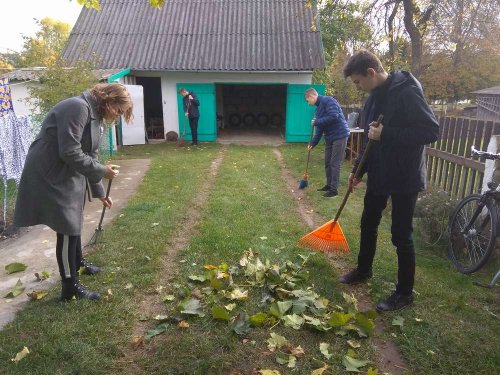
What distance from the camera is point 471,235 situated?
13.5ft

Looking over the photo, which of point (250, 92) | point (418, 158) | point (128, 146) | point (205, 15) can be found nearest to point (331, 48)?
point (250, 92)

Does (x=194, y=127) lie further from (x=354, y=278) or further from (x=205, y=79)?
(x=354, y=278)

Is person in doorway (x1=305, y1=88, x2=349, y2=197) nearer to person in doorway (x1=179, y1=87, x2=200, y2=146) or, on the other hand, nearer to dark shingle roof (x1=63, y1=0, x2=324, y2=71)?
person in doorway (x1=179, y1=87, x2=200, y2=146)

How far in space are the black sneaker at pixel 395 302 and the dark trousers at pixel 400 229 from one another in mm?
44

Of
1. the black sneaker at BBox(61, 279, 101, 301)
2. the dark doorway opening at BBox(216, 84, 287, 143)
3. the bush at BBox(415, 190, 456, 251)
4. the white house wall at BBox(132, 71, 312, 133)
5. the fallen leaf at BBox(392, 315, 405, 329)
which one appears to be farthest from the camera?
the dark doorway opening at BBox(216, 84, 287, 143)

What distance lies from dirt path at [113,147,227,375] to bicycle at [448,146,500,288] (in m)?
3.06

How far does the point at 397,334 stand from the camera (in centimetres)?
294

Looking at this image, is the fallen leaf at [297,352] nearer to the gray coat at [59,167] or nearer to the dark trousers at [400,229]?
the dark trousers at [400,229]

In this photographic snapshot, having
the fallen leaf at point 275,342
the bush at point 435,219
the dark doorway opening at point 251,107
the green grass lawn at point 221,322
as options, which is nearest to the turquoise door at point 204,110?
the dark doorway opening at point 251,107

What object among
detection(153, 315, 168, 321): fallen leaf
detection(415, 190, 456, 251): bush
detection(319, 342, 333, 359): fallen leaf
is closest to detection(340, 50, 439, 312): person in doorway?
detection(319, 342, 333, 359): fallen leaf

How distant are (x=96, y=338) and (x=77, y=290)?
63 centimetres

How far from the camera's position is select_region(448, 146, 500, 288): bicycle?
3799 mm

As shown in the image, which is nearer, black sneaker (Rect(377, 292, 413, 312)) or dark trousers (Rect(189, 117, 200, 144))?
black sneaker (Rect(377, 292, 413, 312))

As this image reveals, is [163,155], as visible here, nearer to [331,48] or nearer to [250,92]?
[250,92]
